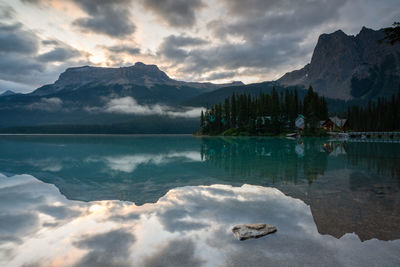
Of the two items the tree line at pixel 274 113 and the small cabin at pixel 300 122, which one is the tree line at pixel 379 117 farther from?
the small cabin at pixel 300 122

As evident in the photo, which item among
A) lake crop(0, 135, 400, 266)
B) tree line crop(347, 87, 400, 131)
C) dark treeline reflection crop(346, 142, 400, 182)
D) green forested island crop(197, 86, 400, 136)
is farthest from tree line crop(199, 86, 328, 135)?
lake crop(0, 135, 400, 266)

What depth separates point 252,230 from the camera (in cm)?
829

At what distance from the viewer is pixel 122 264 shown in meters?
6.47

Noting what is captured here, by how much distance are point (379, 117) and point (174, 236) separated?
6125 inches

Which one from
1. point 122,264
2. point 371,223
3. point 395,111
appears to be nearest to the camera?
point 122,264

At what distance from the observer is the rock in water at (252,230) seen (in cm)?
798

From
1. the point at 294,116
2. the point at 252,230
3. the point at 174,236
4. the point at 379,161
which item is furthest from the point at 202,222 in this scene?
the point at 294,116

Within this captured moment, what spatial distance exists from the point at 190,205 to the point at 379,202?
9.09 meters

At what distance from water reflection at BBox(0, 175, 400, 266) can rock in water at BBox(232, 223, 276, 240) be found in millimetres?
234

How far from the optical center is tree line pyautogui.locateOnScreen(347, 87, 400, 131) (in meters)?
117

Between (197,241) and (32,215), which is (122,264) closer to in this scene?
(197,241)

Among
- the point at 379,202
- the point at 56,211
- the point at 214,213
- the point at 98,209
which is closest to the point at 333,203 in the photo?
the point at 379,202

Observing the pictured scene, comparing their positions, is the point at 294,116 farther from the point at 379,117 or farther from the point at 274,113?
the point at 379,117

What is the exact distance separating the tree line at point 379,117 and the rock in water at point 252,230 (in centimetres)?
12336
